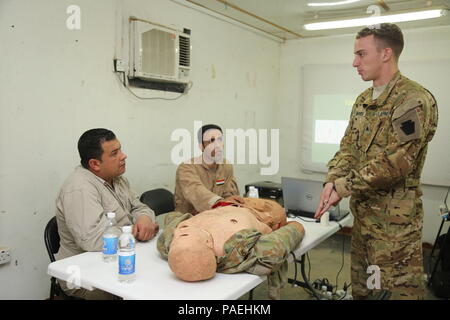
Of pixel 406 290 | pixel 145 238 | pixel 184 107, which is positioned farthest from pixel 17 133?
pixel 406 290

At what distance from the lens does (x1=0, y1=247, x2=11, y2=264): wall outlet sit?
2332 mm

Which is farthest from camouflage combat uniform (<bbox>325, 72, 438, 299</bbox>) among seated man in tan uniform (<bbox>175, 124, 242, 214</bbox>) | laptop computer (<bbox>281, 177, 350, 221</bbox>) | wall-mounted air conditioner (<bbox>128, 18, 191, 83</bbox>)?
wall-mounted air conditioner (<bbox>128, 18, 191, 83</bbox>)

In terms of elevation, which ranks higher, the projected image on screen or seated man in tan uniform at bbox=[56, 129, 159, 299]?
the projected image on screen

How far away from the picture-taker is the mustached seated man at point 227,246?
1.50 meters

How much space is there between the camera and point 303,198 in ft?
8.88

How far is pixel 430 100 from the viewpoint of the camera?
1857 millimetres

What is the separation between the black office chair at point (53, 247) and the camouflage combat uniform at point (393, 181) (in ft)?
5.06

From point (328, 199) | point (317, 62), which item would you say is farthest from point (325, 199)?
point (317, 62)

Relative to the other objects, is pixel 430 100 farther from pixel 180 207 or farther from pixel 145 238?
pixel 180 207

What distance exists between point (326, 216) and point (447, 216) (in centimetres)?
148

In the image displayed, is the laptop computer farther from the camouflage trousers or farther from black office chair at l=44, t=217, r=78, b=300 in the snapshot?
black office chair at l=44, t=217, r=78, b=300

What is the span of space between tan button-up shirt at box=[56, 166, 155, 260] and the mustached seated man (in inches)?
13.2

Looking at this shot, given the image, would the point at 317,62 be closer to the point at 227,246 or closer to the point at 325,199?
the point at 325,199
